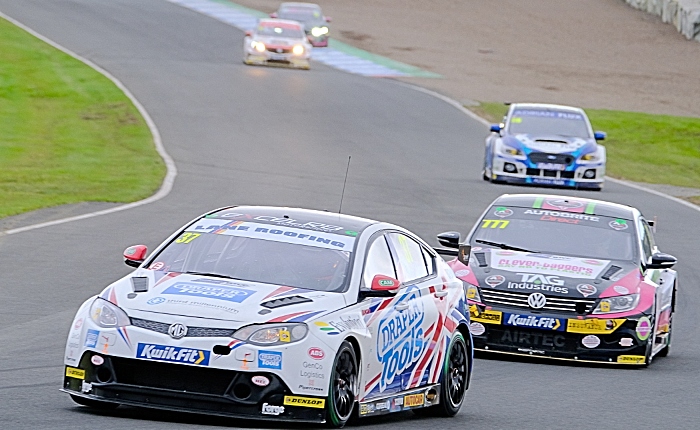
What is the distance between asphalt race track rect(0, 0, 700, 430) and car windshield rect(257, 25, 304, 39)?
55.8 inches

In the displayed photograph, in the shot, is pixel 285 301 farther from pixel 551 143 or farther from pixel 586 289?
pixel 551 143

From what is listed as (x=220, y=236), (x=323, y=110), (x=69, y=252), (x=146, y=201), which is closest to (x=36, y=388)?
(x=220, y=236)

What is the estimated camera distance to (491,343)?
503 inches

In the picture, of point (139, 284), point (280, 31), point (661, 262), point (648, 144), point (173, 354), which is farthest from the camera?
point (280, 31)

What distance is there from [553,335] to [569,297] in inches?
14.5

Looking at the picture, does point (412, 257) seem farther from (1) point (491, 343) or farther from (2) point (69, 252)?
(2) point (69, 252)

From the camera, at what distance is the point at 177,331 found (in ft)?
25.9

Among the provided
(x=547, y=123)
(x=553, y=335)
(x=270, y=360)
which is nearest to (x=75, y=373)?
(x=270, y=360)

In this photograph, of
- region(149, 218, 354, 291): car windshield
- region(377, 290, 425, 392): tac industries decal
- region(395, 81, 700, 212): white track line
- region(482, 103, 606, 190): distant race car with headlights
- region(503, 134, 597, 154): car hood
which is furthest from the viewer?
region(503, 134, 597, 154): car hood

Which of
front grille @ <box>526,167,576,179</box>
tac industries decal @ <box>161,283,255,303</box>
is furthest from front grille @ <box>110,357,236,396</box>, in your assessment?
front grille @ <box>526,167,576,179</box>

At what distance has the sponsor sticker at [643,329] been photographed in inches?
506

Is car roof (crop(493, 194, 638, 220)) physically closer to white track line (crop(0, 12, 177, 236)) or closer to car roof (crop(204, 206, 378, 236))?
car roof (crop(204, 206, 378, 236))

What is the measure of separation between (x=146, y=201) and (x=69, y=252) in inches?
224

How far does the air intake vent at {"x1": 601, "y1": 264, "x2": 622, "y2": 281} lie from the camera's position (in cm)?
1309
